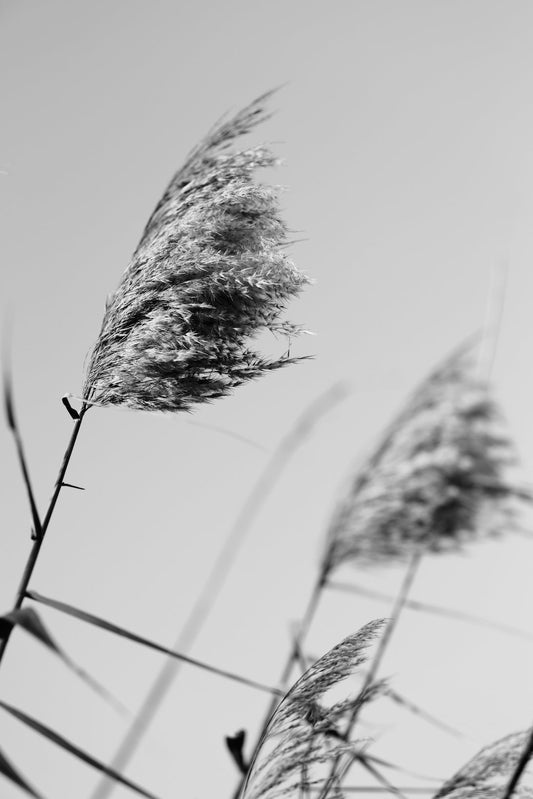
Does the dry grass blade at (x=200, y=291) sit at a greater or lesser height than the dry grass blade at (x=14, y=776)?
greater

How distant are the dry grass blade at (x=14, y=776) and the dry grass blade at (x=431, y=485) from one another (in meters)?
0.57

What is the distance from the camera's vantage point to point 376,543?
4.26ft

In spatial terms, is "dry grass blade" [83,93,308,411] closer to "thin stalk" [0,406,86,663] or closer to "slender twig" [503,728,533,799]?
"thin stalk" [0,406,86,663]

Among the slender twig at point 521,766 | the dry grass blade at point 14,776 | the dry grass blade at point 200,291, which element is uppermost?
the dry grass blade at point 200,291

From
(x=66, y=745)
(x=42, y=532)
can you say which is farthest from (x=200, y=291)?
(x=66, y=745)

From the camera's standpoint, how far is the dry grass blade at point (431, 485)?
1105 millimetres

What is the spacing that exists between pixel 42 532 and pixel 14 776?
0.67 m

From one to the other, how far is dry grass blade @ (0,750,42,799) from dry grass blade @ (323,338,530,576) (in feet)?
1.88

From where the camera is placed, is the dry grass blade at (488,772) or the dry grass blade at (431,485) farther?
the dry grass blade at (488,772)

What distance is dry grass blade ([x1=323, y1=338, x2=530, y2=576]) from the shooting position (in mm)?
1105

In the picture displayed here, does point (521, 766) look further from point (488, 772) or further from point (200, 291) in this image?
point (200, 291)

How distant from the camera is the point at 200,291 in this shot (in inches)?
74.9

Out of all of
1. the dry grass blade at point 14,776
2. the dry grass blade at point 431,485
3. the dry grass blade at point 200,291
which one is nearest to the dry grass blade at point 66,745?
the dry grass blade at point 14,776

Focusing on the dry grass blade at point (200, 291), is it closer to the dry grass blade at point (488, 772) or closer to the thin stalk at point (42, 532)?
the thin stalk at point (42, 532)
